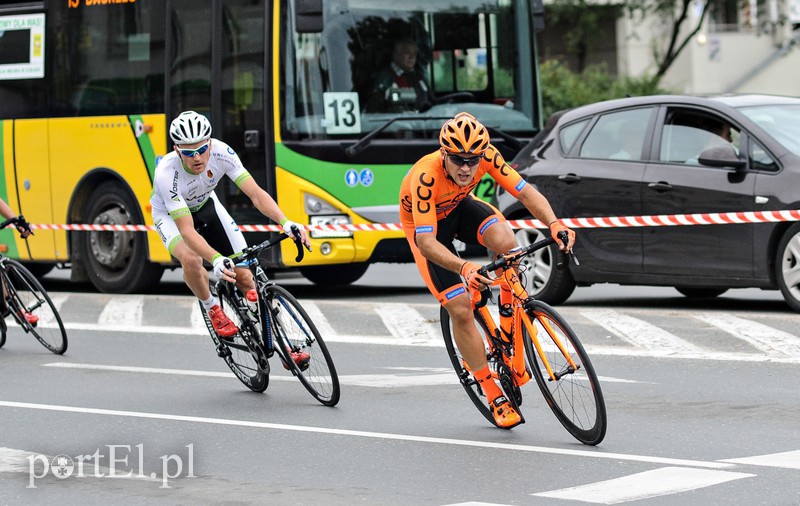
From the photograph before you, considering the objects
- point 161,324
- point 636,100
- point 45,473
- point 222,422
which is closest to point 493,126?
point 636,100

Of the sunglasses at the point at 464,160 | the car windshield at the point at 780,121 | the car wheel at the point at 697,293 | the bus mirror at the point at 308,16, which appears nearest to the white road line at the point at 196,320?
the bus mirror at the point at 308,16

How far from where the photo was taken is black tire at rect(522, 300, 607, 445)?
7.39 meters

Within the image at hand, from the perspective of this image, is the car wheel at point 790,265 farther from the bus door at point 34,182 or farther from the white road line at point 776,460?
the bus door at point 34,182

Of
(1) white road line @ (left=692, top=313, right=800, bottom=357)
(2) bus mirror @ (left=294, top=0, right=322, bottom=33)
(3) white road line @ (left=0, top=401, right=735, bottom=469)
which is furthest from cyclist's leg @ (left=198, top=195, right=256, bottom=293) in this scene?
(2) bus mirror @ (left=294, top=0, right=322, bottom=33)

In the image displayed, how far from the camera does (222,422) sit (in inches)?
341

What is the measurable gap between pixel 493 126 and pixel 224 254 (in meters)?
6.28

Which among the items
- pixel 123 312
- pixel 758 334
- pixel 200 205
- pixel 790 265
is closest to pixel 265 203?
pixel 200 205

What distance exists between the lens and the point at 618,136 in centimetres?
1311

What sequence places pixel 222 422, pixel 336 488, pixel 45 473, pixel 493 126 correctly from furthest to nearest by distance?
pixel 493 126 < pixel 222 422 < pixel 45 473 < pixel 336 488

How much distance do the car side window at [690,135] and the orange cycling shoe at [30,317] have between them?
16.6ft

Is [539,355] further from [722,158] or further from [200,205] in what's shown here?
[722,158]

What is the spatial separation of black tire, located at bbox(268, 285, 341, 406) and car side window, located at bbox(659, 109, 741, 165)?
4319mm

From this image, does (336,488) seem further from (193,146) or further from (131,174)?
(131,174)

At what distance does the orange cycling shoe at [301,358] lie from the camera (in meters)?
9.19
